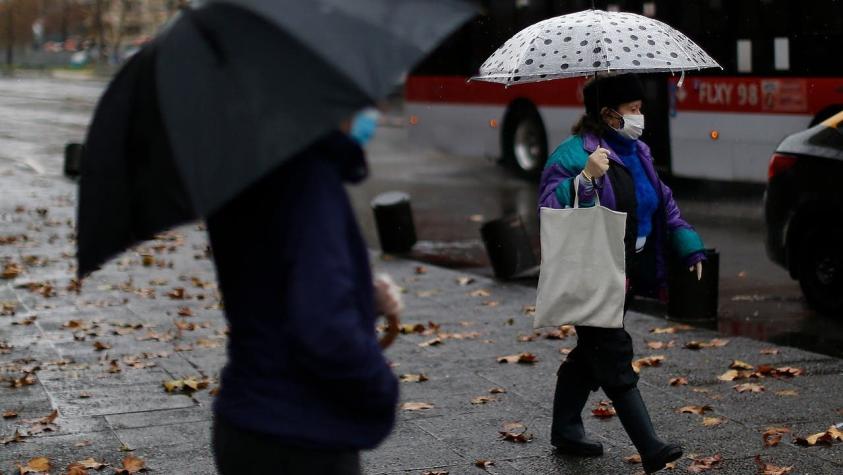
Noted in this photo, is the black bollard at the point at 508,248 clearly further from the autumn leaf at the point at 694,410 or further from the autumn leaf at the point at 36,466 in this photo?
the autumn leaf at the point at 36,466

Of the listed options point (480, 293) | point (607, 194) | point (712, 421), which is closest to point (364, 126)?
point (607, 194)

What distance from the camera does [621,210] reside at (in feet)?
18.8

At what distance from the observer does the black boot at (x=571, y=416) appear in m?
6.02

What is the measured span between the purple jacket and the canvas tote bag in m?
0.06

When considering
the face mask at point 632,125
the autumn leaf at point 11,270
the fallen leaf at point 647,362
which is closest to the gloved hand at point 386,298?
the face mask at point 632,125

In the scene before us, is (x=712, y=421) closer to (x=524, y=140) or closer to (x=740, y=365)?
(x=740, y=365)

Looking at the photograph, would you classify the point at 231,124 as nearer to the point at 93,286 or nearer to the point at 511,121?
the point at 93,286

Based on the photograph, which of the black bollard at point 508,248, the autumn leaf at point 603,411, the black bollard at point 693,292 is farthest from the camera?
the black bollard at point 508,248

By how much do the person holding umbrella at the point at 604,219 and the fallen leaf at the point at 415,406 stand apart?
1101 millimetres

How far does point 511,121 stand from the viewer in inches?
834

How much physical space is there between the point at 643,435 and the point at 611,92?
1.42 meters

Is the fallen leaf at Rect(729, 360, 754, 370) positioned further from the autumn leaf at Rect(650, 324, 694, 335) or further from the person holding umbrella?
the person holding umbrella

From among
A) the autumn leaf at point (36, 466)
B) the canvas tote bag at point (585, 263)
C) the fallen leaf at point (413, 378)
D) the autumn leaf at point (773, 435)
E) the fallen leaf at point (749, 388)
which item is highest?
the canvas tote bag at point (585, 263)

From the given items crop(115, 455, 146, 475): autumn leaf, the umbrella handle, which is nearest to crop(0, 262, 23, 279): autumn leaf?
crop(115, 455, 146, 475): autumn leaf
